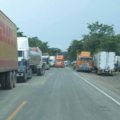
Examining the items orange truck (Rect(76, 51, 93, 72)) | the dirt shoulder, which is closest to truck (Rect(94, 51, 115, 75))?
the dirt shoulder

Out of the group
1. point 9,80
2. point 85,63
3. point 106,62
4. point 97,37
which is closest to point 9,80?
point 9,80

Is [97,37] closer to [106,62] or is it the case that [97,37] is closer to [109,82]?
[106,62]

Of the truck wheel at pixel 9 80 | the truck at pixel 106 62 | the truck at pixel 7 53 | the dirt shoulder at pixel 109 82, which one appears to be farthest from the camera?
the truck at pixel 106 62

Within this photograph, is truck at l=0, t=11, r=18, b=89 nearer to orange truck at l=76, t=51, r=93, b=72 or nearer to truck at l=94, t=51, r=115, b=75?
truck at l=94, t=51, r=115, b=75

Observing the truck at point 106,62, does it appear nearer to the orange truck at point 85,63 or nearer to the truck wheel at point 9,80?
the orange truck at point 85,63

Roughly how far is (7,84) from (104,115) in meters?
14.6

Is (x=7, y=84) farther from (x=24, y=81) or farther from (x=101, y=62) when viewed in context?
(x=101, y=62)

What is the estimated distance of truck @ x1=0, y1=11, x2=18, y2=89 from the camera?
27.0 meters

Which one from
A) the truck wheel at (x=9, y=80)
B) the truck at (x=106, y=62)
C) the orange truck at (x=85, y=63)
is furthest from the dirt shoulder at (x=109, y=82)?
the orange truck at (x=85, y=63)

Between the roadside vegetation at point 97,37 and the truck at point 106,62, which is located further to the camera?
the roadside vegetation at point 97,37

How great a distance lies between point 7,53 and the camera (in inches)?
1135

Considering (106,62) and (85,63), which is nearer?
(106,62)

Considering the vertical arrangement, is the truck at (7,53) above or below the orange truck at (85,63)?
above

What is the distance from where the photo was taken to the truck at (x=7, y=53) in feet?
88.5
